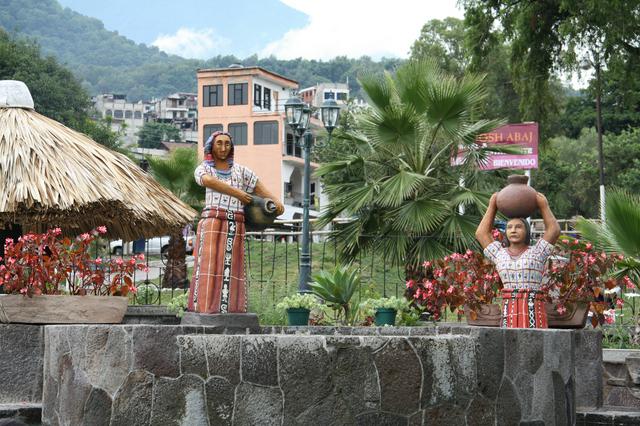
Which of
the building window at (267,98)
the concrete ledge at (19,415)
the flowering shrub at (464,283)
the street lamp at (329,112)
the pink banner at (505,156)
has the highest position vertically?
the building window at (267,98)

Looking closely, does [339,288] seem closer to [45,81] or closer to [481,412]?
[481,412]

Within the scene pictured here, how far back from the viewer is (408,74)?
16.1 metres

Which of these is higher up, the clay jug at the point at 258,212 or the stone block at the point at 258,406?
the clay jug at the point at 258,212

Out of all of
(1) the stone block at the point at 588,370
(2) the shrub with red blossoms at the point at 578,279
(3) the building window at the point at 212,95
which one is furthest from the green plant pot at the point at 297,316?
(3) the building window at the point at 212,95

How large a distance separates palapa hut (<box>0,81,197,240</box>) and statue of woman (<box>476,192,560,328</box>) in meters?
4.55

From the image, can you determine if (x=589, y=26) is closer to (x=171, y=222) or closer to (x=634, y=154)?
(x=171, y=222)

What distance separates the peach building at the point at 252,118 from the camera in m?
55.8

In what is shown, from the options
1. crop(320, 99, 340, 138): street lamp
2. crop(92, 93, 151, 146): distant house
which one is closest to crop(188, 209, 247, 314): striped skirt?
crop(320, 99, 340, 138): street lamp

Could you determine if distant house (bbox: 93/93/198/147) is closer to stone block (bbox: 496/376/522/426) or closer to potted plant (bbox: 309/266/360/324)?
potted plant (bbox: 309/266/360/324)

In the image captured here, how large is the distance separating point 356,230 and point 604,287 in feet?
22.1

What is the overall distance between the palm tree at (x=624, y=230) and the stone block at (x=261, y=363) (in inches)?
214

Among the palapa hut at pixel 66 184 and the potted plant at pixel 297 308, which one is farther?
the potted plant at pixel 297 308

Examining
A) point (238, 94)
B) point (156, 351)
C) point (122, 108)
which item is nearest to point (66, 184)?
point (156, 351)

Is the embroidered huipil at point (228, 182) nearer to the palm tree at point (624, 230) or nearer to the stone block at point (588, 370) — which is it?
the stone block at point (588, 370)
